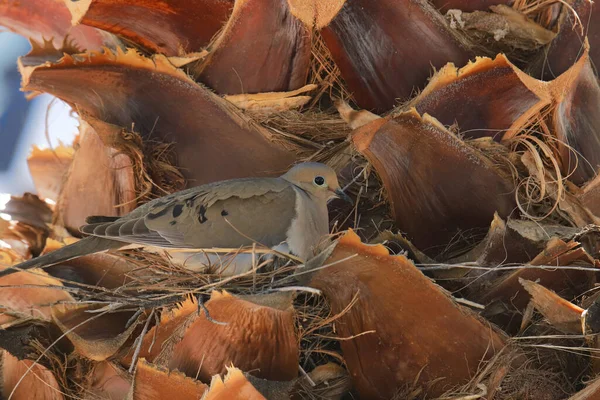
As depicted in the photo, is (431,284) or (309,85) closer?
(431,284)

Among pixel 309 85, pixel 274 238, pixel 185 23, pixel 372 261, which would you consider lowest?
pixel 274 238

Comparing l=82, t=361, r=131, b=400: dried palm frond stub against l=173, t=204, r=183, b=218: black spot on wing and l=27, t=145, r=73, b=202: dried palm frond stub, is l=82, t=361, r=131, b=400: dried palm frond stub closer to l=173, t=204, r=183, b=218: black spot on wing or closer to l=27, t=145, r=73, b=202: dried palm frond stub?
l=173, t=204, r=183, b=218: black spot on wing

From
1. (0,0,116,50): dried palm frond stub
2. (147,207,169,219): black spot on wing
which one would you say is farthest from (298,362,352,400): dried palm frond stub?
(0,0,116,50): dried palm frond stub

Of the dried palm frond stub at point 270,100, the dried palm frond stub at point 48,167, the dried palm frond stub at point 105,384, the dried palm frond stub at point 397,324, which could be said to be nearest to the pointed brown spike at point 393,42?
the dried palm frond stub at point 270,100

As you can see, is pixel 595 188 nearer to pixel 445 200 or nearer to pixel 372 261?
pixel 445 200

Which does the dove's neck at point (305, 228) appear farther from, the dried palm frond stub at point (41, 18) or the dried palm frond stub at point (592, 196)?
the dried palm frond stub at point (41, 18)

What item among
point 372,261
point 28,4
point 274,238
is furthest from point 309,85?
point 28,4
